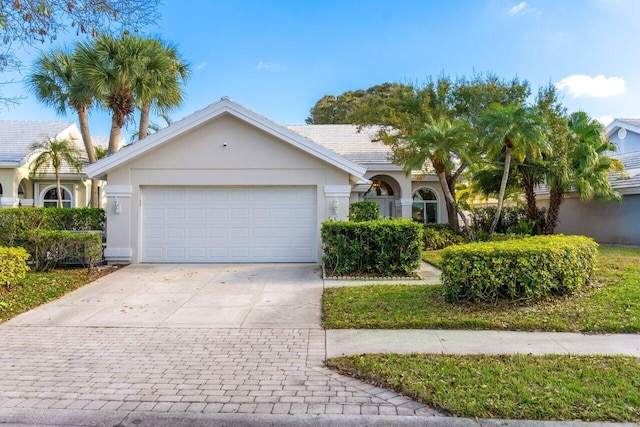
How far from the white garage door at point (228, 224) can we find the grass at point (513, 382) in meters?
7.59

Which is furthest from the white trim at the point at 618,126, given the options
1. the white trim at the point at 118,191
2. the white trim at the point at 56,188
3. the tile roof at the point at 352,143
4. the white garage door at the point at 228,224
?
the white trim at the point at 56,188

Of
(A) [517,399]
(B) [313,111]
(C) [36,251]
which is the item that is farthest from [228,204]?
(B) [313,111]

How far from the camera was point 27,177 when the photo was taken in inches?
722

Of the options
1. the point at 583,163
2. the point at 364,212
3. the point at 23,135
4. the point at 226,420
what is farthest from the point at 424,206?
the point at 23,135

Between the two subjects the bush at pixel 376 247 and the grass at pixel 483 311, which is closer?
the grass at pixel 483 311

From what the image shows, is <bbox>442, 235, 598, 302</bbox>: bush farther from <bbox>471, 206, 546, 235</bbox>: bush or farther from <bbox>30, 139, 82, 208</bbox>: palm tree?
<bbox>30, 139, 82, 208</bbox>: palm tree

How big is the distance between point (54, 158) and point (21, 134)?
4.36 meters

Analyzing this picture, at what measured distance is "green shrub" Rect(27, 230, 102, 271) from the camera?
34.2 feet

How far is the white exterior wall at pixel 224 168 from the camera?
12.1m

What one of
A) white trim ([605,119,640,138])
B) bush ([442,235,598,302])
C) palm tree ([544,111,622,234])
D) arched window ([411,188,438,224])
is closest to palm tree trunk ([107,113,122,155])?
A: arched window ([411,188,438,224])

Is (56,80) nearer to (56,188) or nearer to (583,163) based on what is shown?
(56,188)

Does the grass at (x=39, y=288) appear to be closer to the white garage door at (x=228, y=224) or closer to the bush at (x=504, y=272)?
the white garage door at (x=228, y=224)

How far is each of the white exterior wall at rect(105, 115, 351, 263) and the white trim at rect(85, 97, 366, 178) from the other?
12.6 inches

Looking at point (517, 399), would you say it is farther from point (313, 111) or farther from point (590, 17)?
point (313, 111)
